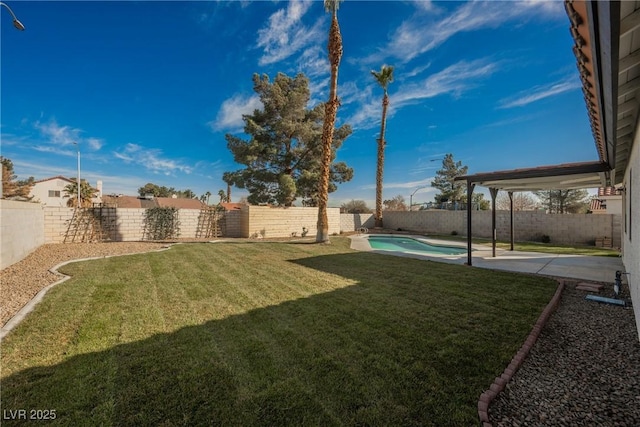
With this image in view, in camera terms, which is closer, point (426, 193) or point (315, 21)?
point (315, 21)

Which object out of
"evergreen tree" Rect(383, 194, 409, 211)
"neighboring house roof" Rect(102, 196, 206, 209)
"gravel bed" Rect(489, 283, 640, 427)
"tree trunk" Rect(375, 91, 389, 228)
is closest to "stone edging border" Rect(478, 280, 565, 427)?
"gravel bed" Rect(489, 283, 640, 427)

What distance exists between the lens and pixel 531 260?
409 inches

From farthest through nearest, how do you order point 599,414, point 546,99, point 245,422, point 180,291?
point 546,99, point 180,291, point 599,414, point 245,422

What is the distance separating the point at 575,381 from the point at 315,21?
719 inches

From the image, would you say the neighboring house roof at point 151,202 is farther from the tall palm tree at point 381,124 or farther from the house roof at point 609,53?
the house roof at point 609,53

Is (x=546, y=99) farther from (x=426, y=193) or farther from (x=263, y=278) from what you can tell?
(x=426, y=193)

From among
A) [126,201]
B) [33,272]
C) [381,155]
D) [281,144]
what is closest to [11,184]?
[126,201]

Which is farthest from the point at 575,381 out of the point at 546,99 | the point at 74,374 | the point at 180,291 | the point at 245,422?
the point at 546,99

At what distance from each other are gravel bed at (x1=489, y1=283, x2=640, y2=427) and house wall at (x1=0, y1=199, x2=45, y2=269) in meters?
12.3

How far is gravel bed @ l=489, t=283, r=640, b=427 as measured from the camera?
8.36 feet

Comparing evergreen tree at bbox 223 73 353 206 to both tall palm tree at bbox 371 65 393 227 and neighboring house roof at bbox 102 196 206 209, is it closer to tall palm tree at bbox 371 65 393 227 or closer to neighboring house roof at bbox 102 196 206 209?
tall palm tree at bbox 371 65 393 227

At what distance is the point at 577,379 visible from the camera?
3139 millimetres

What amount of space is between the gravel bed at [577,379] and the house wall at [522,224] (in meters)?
14.0

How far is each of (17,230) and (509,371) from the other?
46.0 ft
